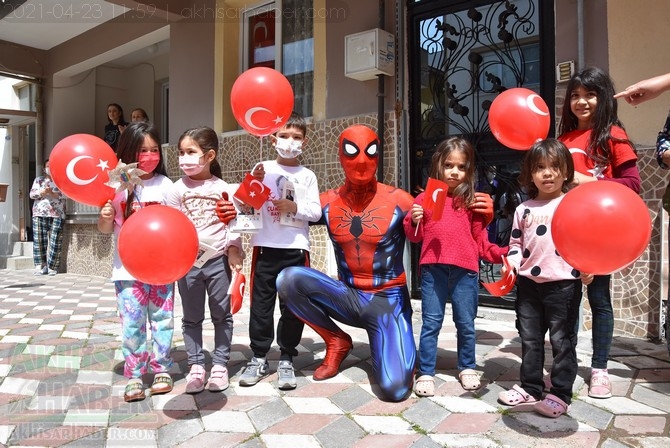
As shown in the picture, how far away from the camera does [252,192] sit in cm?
265

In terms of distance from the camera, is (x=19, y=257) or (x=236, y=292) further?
(x=19, y=257)

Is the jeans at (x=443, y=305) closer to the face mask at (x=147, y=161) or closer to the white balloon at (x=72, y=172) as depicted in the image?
the face mask at (x=147, y=161)

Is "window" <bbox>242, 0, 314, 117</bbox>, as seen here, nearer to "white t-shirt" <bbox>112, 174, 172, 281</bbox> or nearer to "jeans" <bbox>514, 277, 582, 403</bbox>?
"white t-shirt" <bbox>112, 174, 172, 281</bbox>

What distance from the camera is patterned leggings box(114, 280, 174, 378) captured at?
8.99 ft

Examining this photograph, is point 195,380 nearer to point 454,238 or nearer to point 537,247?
point 454,238

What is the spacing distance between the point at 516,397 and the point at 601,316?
64 cm

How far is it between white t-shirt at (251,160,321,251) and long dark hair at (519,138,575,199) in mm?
1130

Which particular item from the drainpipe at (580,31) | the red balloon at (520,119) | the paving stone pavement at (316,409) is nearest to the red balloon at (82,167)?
the paving stone pavement at (316,409)

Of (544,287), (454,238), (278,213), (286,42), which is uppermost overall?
(286,42)

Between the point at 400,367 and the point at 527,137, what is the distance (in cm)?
135

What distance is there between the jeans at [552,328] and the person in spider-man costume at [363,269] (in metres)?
0.51

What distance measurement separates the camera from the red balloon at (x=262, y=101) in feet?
8.86

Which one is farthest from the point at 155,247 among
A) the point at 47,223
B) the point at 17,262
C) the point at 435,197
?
the point at 17,262

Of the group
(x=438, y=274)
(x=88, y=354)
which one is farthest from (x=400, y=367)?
(x=88, y=354)
